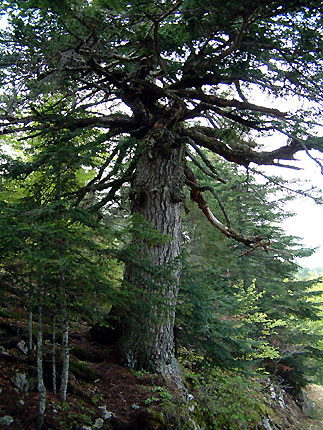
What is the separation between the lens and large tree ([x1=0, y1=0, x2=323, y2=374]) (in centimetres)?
436

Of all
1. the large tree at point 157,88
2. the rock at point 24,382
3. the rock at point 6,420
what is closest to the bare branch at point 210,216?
the large tree at point 157,88

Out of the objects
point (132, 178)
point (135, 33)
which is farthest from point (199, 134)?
point (135, 33)

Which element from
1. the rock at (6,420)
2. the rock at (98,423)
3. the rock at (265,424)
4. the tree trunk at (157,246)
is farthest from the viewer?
the rock at (265,424)

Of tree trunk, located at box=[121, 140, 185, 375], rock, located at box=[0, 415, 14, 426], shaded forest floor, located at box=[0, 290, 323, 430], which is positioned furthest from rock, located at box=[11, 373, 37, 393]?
tree trunk, located at box=[121, 140, 185, 375]

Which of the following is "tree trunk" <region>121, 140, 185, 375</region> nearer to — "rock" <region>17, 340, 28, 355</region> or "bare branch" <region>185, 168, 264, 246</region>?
"bare branch" <region>185, 168, 264, 246</region>

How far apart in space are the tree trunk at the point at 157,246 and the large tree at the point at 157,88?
2 cm

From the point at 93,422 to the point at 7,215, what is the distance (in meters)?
2.49

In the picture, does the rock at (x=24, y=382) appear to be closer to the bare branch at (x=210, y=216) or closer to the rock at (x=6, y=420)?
the rock at (x=6, y=420)

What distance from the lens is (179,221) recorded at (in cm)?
592

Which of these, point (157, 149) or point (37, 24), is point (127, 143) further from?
point (37, 24)

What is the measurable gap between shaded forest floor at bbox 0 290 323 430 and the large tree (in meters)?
0.46

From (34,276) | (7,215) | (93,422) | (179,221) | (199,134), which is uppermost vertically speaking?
(199,134)

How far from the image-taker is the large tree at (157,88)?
14.3 feet

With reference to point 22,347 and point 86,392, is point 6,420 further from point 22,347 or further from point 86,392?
point 22,347
